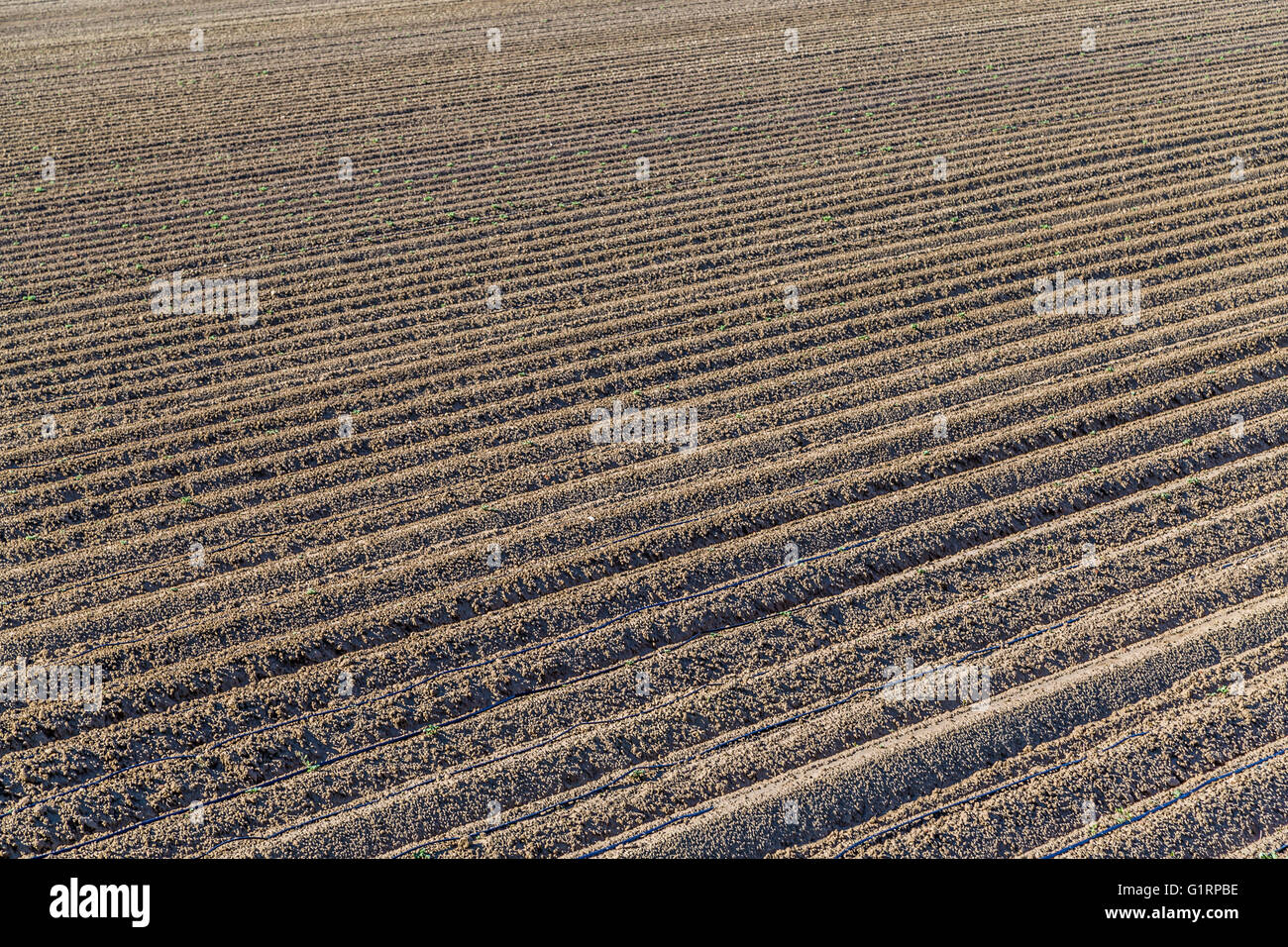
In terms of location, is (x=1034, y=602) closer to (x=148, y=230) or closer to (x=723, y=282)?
(x=723, y=282)

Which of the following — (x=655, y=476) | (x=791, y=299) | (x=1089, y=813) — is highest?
(x=791, y=299)

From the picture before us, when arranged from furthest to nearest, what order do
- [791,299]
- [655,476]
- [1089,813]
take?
[791,299] < [655,476] < [1089,813]

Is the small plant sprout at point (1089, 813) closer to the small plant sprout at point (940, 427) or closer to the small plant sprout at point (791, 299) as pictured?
the small plant sprout at point (940, 427)

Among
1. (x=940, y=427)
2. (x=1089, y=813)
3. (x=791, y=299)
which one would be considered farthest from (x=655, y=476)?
(x=1089, y=813)

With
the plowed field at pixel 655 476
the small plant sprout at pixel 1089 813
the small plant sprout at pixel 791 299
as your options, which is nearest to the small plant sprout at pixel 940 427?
the plowed field at pixel 655 476

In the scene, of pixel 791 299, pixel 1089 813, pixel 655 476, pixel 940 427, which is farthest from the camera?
pixel 791 299

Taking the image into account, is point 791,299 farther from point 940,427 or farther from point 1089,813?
point 1089,813

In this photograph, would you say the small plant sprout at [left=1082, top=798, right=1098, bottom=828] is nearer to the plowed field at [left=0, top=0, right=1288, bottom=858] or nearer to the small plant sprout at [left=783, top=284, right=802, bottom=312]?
the plowed field at [left=0, top=0, right=1288, bottom=858]
